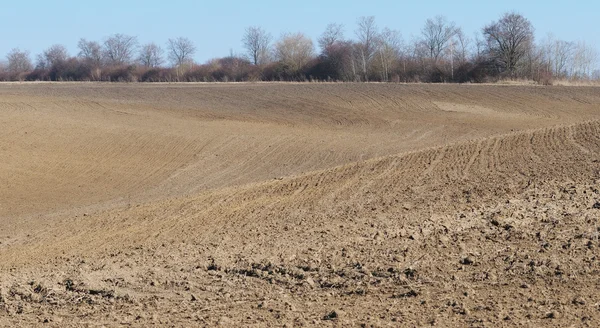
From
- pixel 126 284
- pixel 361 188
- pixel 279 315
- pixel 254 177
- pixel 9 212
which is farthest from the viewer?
pixel 254 177

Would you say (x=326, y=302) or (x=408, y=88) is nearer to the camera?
(x=326, y=302)

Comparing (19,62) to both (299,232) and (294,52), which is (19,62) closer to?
(294,52)

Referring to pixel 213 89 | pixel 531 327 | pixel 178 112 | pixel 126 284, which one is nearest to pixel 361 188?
pixel 126 284

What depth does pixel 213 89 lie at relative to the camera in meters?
42.8

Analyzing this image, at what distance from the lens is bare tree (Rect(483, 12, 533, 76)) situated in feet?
193

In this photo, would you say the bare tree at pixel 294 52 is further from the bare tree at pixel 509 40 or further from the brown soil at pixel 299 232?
the brown soil at pixel 299 232

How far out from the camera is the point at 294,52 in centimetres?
7619

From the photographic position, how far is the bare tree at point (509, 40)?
58781 mm

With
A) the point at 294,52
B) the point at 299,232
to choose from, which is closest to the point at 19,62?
the point at 294,52

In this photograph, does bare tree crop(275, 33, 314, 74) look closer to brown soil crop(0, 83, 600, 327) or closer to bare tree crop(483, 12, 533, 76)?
bare tree crop(483, 12, 533, 76)

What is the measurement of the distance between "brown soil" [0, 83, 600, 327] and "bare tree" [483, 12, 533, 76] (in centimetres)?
3429

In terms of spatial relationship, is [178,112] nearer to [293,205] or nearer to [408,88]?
[408,88]

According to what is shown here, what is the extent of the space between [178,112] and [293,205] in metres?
21.7

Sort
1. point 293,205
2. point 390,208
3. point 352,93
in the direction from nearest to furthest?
point 390,208 < point 293,205 < point 352,93
